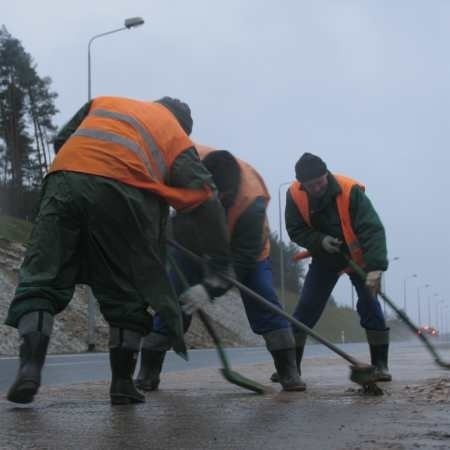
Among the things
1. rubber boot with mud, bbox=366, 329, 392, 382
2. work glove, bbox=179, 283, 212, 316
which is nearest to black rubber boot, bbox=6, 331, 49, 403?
work glove, bbox=179, 283, 212, 316

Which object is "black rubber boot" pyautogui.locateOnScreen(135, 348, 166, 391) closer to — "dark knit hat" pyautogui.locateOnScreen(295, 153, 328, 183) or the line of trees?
"dark knit hat" pyautogui.locateOnScreen(295, 153, 328, 183)

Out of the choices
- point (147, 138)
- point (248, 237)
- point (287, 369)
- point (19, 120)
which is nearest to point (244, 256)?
point (248, 237)

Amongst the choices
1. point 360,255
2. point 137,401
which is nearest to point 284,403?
point 137,401

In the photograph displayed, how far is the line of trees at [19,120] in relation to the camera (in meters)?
47.7

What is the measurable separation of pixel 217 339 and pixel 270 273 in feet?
2.67

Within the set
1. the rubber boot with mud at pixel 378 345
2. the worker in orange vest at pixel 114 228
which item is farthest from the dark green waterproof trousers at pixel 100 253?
the rubber boot with mud at pixel 378 345

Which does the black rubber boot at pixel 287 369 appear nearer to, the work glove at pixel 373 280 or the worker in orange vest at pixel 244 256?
the worker in orange vest at pixel 244 256

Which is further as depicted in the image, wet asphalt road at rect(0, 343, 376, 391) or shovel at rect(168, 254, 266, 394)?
wet asphalt road at rect(0, 343, 376, 391)

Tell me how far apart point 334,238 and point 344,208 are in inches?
8.3

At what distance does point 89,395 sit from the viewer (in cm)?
Answer: 488

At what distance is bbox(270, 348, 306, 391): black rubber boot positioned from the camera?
523 centimetres

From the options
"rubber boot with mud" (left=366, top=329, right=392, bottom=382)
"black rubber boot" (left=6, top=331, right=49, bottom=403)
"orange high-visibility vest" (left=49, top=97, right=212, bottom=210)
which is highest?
"orange high-visibility vest" (left=49, top=97, right=212, bottom=210)

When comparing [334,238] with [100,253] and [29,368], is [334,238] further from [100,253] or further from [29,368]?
[29,368]

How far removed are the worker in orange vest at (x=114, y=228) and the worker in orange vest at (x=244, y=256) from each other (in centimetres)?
102
